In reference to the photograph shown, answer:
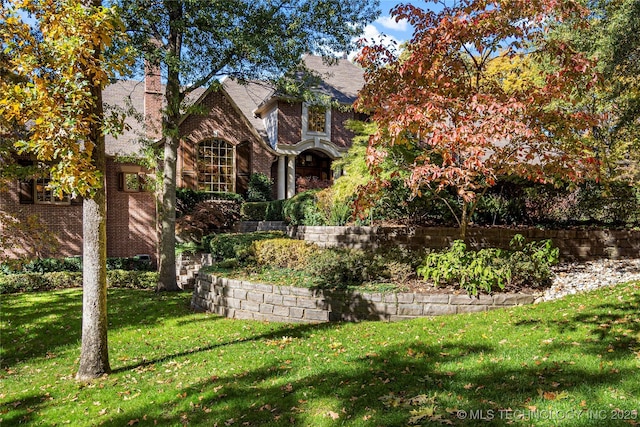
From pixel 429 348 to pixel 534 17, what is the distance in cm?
546

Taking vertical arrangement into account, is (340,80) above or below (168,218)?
above

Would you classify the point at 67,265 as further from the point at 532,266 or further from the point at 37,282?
the point at 532,266

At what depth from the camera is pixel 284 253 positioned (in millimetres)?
9188

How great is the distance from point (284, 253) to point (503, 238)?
497cm

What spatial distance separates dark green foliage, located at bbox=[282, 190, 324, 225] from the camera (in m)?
11.7

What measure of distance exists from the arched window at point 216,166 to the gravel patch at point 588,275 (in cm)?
1506

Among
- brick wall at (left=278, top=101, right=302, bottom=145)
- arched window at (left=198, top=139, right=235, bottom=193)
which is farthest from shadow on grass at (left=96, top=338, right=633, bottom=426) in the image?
brick wall at (left=278, top=101, right=302, bottom=145)

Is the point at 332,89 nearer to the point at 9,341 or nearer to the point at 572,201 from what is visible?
the point at 572,201

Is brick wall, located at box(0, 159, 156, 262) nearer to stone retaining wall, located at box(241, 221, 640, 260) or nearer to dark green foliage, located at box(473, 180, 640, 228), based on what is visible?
stone retaining wall, located at box(241, 221, 640, 260)

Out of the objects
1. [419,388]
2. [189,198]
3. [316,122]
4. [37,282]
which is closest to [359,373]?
[419,388]

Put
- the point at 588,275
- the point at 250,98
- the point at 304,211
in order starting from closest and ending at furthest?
the point at 588,275
the point at 304,211
the point at 250,98

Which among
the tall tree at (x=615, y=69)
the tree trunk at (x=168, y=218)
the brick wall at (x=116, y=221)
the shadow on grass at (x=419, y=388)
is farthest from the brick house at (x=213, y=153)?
the shadow on grass at (x=419, y=388)

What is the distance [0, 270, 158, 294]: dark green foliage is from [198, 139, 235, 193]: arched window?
268 inches

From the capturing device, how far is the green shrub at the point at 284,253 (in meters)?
9.02
